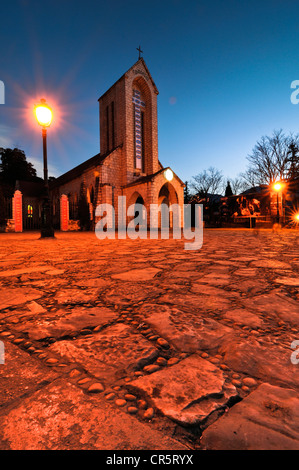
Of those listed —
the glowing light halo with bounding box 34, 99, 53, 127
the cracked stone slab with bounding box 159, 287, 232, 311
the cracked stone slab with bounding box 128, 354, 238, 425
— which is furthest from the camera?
the glowing light halo with bounding box 34, 99, 53, 127

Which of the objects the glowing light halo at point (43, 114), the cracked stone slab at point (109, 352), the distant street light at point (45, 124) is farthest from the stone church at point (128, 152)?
the cracked stone slab at point (109, 352)

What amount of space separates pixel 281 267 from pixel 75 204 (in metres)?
20.6

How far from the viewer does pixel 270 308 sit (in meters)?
1.67

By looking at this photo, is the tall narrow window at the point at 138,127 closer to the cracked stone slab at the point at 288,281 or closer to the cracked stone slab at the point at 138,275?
the cracked stone slab at the point at 138,275

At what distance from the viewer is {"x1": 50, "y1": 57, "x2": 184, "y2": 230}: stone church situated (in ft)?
56.5

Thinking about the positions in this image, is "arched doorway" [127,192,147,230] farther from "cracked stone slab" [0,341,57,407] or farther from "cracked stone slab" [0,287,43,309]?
"cracked stone slab" [0,341,57,407]

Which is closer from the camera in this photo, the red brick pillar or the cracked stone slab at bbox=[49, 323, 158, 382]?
the cracked stone slab at bbox=[49, 323, 158, 382]

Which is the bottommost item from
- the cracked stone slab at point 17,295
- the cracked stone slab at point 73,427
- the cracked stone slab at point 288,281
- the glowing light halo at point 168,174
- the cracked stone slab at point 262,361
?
the cracked stone slab at point 262,361

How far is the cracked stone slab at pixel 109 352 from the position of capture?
1.00 meters

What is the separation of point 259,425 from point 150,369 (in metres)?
0.47

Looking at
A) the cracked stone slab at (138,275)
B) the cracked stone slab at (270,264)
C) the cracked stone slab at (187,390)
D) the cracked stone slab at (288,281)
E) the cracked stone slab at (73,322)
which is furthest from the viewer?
the cracked stone slab at (270,264)

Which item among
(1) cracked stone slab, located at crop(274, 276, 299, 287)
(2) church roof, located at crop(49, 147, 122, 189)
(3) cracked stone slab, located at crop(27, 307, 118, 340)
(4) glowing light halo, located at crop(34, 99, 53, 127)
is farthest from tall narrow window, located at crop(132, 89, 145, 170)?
(3) cracked stone slab, located at crop(27, 307, 118, 340)

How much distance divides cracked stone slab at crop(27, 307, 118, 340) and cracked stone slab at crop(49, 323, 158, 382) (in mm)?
131
